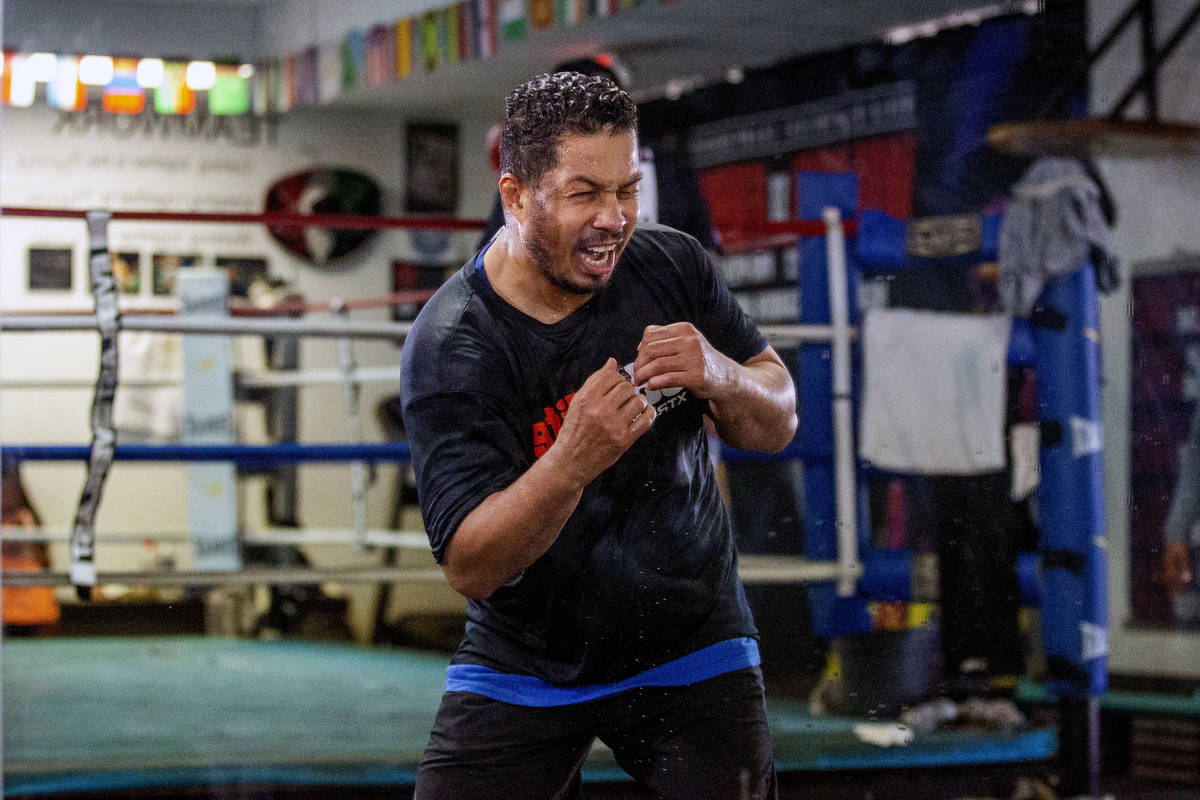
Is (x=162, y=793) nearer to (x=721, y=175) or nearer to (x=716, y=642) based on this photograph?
(x=716, y=642)

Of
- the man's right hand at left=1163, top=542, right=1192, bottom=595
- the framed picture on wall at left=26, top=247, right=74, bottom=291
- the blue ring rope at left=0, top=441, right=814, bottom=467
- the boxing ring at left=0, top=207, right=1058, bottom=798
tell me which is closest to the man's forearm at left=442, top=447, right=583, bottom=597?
the boxing ring at left=0, top=207, right=1058, bottom=798

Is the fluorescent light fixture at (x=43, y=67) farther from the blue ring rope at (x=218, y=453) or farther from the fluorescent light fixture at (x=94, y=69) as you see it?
the blue ring rope at (x=218, y=453)

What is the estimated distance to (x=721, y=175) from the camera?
4328 millimetres

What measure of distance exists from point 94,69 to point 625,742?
417cm

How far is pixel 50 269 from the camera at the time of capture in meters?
4.56

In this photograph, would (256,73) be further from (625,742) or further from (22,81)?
(625,742)

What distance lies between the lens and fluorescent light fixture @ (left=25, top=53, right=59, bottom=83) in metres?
4.50

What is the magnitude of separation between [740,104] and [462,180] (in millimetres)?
1333

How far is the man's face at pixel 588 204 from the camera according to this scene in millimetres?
916

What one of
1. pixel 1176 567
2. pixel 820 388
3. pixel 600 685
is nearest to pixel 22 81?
pixel 820 388

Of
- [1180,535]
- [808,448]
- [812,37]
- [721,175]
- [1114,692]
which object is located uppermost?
[812,37]

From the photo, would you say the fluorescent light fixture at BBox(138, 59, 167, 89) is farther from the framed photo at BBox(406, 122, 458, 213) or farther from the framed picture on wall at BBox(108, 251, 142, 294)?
the framed photo at BBox(406, 122, 458, 213)

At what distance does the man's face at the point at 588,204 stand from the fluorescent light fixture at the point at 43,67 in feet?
13.8

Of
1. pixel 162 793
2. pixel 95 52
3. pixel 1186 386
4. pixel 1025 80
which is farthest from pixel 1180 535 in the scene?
pixel 95 52
